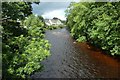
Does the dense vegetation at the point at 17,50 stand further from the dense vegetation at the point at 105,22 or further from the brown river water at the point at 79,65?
the dense vegetation at the point at 105,22

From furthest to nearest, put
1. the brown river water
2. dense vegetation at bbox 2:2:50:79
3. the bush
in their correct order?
1. the brown river water
2. dense vegetation at bbox 2:2:50:79
3. the bush

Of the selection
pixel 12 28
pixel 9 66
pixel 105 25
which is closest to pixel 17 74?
pixel 9 66

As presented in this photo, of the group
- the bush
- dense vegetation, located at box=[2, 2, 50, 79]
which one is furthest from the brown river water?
the bush

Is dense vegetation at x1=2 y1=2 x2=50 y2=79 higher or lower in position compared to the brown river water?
higher

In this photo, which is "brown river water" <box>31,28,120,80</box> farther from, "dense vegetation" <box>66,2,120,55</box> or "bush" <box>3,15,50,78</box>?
"bush" <box>3,15,50,78</box>

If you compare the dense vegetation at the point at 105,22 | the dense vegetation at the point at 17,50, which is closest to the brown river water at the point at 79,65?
the dense vegetation at the point at 105,22

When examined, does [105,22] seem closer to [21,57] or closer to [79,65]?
[79,65]

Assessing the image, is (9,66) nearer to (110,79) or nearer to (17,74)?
(17,74)

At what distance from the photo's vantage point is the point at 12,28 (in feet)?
94.8

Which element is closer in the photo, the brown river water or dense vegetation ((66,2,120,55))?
the brown river water

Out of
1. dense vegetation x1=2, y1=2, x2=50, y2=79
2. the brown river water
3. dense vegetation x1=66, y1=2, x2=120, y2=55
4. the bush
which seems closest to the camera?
the bush

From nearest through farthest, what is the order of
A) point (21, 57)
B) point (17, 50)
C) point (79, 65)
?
point (21, 57), point (17, 50), point (79, 65)

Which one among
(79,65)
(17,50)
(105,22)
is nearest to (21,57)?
(17,50)

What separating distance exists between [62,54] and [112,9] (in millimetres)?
11837
